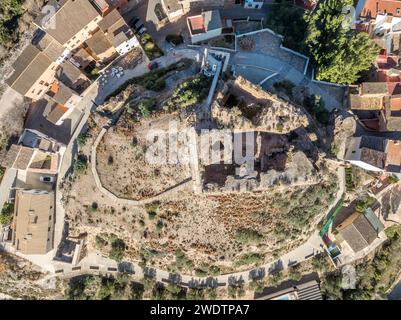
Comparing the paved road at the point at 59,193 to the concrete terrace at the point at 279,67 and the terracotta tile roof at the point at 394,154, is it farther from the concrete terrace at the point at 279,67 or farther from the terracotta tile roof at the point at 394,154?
the terracotta tile roof at the point at 394,154

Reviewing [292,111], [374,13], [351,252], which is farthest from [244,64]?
[351,252]

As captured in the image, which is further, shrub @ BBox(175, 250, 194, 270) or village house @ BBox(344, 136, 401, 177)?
shrub @ BBox(175, 250, 194, 270)

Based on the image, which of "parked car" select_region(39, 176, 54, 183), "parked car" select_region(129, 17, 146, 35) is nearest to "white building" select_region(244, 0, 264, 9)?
"parked car" select_region(129, 17, 146, 35)

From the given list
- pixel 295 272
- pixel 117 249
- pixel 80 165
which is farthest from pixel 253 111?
pixel 117 249

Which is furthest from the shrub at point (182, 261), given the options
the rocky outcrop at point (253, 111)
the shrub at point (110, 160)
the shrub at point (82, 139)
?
the shrub at point (82, 139)

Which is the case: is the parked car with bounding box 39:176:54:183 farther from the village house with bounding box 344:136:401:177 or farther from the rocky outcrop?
the village house with bounding box 344:136:401:177
